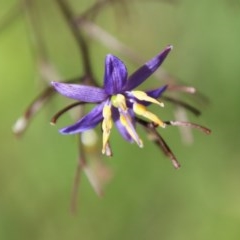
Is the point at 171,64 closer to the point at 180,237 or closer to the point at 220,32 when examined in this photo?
the point at 220,32

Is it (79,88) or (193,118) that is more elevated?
(79,88)

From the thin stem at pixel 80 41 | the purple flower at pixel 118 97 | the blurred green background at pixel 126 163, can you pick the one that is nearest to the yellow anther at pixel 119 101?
the purple flower at pixel 118 97

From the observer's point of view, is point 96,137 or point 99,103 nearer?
point 99,103

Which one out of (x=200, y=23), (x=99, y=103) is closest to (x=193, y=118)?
(x=200, y=23)

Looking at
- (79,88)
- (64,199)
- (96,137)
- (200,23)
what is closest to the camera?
(79,88)

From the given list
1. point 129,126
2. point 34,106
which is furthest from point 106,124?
point 34,106

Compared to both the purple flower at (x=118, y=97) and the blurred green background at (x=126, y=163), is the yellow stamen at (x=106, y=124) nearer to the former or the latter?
the purple flower at (x=118, y=97)

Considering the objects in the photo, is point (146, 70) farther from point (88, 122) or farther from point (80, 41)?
point (80, 41)
